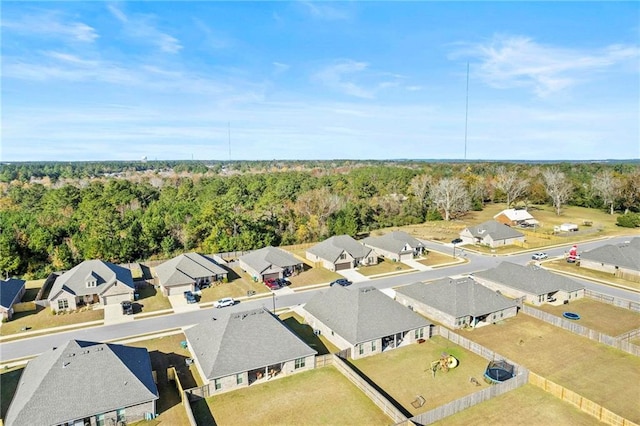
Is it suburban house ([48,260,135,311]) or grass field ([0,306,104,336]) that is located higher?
suburban house ([48,260,135,311])

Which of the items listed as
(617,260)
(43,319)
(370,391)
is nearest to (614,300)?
(617,260)

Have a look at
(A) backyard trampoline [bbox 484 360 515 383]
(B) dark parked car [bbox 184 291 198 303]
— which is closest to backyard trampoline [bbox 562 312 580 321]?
(A) backyard trampoline [bbox 484 360 515 383]

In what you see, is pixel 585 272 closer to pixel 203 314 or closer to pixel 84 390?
pixel 203 314

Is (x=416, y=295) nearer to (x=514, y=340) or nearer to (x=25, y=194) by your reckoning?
(x=514, y=340)

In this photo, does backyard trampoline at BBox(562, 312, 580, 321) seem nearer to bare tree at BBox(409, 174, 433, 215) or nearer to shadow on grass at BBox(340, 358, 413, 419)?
shadow on grass at BBox(340, 358, 413, 419)

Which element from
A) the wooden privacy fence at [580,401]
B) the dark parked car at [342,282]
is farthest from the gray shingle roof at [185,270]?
the wooden privacy fence at [580,401]

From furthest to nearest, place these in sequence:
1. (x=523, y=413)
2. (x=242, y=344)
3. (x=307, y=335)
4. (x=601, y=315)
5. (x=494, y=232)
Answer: (x=494, y=232), (x=601, y=315), (x=307, y=335), (x=242, y=344), (x=523, y=413)

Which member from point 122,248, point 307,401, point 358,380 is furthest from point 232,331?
point 122,248

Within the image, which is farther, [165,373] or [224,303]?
[224,303]
